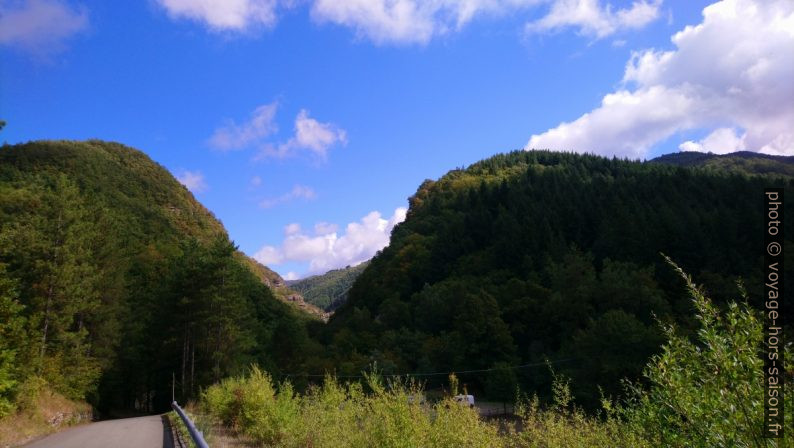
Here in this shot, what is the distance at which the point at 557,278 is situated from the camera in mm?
72750

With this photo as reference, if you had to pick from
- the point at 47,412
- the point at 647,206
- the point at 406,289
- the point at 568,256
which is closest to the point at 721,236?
the point at 647,206

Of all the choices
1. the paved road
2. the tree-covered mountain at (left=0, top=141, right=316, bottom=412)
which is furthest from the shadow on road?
the tree-covered mountain at (left=0, top=141, right=316, bottom=412)

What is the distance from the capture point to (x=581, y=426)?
285 inches

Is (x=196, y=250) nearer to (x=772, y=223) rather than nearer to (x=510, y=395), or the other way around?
(x=510, y=395)

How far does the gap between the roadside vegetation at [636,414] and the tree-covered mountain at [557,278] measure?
117 ft

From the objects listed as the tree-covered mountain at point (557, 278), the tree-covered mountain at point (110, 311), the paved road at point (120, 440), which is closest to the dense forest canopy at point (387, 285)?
the tree-covered mountain at point (110, 311)

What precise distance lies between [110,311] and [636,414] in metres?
42.1

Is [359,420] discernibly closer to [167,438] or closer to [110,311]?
[167,438]

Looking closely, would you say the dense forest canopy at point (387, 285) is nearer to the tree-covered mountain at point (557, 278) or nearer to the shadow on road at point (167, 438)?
the tree-covered mountain at point (557, 278)

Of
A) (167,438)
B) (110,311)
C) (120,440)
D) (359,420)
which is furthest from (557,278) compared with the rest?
(359,420)

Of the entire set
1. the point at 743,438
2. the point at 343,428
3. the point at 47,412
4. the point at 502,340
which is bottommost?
the point at 502,340

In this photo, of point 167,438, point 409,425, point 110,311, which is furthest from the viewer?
point 110,311

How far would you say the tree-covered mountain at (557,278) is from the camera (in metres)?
55.1

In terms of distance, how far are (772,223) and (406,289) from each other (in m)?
103
